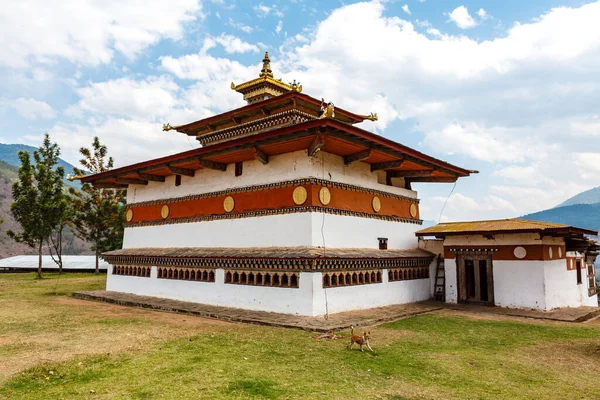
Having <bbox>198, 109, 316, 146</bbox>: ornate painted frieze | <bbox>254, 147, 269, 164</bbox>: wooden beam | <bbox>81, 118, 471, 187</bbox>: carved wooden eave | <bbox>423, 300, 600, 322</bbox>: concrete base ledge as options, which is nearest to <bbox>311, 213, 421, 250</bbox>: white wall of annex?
<bbox>81, 118, 471, 187</bbox>: carved wooden eave

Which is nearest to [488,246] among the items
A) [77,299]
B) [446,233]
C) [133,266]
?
[446,233]

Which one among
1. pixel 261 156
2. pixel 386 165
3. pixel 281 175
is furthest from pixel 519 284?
pixel 261 156

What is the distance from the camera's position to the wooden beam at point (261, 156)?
479 inches

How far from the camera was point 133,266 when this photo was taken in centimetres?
1652

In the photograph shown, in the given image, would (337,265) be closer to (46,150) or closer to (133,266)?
(133,266)

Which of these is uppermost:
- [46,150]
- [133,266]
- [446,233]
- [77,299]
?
[46,150]

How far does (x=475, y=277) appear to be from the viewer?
13789mm

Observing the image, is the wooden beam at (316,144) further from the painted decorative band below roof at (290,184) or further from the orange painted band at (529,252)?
the orange painted band at (529,252)

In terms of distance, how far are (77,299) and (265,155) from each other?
31.0 ft

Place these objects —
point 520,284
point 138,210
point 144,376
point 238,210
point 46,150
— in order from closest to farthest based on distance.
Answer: point 144,376, point 520,284, point 238,210, point 138,210, point 46,150

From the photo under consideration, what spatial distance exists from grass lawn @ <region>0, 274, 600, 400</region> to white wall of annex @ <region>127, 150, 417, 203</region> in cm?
462

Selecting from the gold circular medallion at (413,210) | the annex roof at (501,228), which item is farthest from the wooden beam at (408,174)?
the annex roof at (501,228)

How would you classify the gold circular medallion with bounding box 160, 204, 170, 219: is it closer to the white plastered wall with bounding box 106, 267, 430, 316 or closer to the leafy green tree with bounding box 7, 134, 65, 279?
the white plastered wall with bounding box 106, 267, 430, 316

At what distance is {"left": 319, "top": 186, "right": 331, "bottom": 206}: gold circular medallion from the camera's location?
11.8 metres
